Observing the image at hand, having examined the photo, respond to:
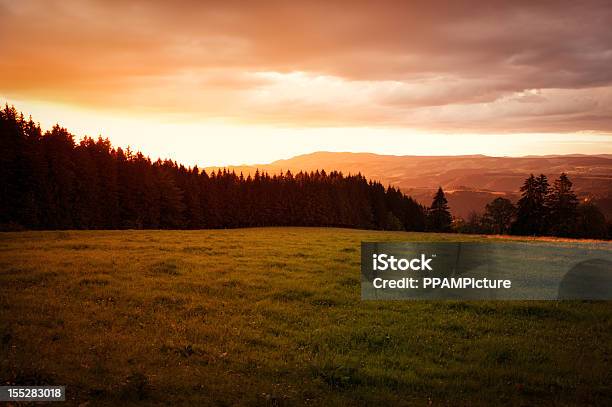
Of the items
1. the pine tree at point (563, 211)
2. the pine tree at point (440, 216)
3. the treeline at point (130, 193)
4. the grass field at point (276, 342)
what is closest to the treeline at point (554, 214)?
the pine tree at point (563, 211)

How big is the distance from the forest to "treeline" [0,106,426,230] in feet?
0.56

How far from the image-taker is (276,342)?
1312cm

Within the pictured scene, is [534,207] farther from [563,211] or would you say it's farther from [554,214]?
[563,211]

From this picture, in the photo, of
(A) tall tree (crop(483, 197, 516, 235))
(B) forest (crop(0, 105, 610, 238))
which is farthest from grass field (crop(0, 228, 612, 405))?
(A) tall tree (crop(483, 197, 516, 235))

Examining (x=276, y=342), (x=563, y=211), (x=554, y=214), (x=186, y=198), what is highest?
(x=186, y=198)

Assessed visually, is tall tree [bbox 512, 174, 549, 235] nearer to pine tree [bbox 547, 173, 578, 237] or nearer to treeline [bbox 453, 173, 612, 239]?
treeline [bbox 453, 173, 612, 239]

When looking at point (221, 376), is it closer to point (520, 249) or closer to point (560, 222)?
point (520, 249)

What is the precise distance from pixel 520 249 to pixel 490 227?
97.1 metres

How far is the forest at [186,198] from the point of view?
2414 inches

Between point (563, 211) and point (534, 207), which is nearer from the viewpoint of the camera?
point (563, 211)

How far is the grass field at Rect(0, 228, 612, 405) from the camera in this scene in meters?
10.1

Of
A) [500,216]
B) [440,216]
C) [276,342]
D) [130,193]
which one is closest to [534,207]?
[500,216]

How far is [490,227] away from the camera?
414 feet

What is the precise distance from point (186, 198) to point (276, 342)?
8212cm
